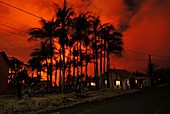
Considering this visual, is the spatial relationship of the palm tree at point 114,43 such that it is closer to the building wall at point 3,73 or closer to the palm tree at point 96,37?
the palm tree at point 96,37

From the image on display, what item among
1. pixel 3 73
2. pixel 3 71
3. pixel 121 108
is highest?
pixel 3 71

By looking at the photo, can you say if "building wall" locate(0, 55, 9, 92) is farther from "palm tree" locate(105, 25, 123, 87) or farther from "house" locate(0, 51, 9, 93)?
"palm tree" locate(105, 25, 123, 87)

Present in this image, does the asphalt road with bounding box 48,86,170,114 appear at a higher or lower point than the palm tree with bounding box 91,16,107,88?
lower

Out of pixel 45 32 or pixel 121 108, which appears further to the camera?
pixel 45 32

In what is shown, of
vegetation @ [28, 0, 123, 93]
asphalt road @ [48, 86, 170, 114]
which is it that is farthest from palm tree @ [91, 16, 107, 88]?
asphalt road @ [48, 86, 170, 114]

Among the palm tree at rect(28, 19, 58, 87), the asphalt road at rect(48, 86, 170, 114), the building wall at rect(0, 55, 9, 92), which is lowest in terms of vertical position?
the asphalt road at rect(48, 86, 170, 114)

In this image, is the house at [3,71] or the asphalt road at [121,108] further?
the house at [3,71]

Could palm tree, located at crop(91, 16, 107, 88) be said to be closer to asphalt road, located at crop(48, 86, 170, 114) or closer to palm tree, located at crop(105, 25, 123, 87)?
palm tree, located at crop(105, 25, 123, 87)

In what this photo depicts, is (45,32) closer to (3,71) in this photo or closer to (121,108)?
(3,71)

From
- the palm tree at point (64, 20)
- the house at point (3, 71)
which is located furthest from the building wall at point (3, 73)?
the palm tree at point (64, 20)

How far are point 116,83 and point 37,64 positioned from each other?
2491 centimetres

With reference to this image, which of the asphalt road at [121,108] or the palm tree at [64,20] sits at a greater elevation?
the palm tree at [64,20]

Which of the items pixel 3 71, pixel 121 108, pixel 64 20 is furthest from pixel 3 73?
pixel 121 108

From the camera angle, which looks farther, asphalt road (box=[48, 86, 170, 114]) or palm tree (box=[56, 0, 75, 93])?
palm tree (box=[56, 0, 75, 93])
